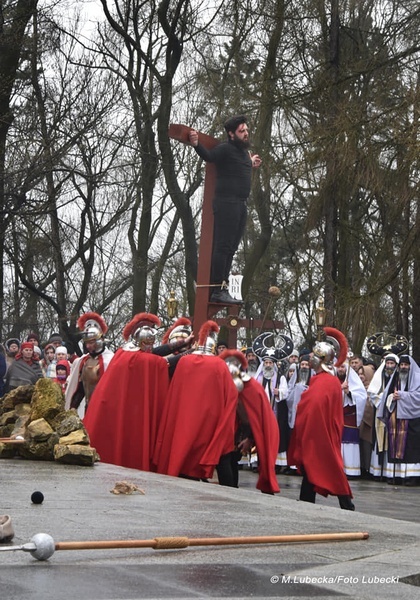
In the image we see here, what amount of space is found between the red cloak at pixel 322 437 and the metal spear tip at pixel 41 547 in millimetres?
6370

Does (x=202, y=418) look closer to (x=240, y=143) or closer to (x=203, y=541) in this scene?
(x=203, y=541)

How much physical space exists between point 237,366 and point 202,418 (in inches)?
33.0

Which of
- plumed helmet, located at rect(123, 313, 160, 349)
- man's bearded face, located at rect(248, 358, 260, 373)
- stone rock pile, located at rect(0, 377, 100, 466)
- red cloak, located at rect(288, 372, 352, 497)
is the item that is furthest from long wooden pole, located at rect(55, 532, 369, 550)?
man's bearded face, located at rect(248, 358, 260, 373)

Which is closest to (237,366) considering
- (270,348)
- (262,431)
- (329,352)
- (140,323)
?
(262,431)

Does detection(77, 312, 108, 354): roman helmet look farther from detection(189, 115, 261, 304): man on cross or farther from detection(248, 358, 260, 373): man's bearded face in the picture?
detection(248, 358, 260, 373): man's bearded face

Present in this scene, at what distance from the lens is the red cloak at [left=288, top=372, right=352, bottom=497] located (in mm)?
12031

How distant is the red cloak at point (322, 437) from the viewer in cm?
1203

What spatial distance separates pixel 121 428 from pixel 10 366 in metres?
6.73

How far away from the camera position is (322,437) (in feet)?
40.0

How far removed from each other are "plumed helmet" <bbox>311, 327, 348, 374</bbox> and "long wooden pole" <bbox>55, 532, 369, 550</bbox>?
508 centimetres

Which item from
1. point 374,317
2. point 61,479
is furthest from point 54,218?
point 61,479

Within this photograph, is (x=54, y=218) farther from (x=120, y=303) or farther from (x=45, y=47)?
(x=120, y=303)

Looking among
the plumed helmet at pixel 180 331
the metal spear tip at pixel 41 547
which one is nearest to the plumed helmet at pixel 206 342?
the plumed helmet at pixel 180 331

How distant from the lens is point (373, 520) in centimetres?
851
